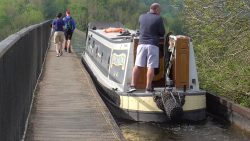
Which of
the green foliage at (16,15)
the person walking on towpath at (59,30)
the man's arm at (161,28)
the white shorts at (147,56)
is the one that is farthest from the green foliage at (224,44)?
the green foliage at (16,15)

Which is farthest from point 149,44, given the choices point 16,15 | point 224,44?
point 16,15

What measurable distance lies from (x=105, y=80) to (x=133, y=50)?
7.77 feet

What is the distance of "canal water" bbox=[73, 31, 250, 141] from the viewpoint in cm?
841

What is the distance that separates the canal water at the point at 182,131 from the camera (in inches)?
331

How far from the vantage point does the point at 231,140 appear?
8258mm

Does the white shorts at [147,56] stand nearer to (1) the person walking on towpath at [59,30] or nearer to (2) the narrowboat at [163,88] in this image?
(2) the narrowboat at [163,88]

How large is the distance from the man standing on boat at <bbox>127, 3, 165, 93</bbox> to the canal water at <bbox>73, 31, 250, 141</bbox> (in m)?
0.78

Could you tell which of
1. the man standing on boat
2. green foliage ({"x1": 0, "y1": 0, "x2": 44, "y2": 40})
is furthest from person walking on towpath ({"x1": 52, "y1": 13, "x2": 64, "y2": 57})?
green foliage ({"x1": 0, "y1": 0, "x2": 44, "y2": 40})

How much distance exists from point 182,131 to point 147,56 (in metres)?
1.69

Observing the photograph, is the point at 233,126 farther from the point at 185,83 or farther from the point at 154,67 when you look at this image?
the point at 154,67

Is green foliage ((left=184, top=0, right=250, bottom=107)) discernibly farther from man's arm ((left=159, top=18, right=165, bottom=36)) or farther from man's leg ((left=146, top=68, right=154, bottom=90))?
man's leg ((left=146, top=68, right=154, bottom=90))

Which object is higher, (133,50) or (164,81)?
(133,50)

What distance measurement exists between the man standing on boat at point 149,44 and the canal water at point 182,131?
776 millimetres

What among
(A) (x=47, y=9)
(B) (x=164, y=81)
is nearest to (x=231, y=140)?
(B) (x=164, y=81)
